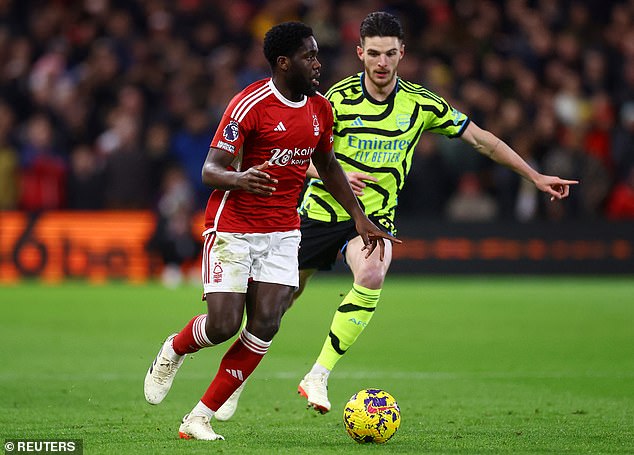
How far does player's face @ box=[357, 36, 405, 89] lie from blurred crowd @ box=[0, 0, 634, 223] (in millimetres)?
10632

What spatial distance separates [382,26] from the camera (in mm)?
8656

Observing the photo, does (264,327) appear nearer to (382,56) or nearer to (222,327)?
(222,327)

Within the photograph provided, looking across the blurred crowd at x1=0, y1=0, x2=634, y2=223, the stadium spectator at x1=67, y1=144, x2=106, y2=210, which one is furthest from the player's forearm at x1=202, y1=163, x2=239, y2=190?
the stadium spectator at x1=67, y1=144, x2=106, y2=210

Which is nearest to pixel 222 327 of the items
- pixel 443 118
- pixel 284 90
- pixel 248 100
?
pixel 248 100

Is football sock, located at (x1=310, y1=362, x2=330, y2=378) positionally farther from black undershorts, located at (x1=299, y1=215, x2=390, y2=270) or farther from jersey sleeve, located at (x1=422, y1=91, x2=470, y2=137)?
jersey sleeve, located at (x1=422, y1=91, x2=470, y2=137)

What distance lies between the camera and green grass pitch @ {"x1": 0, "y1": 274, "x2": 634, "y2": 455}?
7.21 m

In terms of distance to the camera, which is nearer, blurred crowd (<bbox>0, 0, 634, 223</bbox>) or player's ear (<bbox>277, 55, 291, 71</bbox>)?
player's ear (<bbox>277, 55, 291, 71</bbox>)

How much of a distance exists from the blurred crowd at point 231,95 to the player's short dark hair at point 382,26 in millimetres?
10650

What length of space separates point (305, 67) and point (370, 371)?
423cm

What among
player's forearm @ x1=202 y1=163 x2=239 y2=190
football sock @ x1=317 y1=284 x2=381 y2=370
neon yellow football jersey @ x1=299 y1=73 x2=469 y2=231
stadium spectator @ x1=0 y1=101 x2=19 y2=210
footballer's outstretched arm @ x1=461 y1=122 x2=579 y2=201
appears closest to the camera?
player's forearm @ x1=202 y1=163 x2=239 y2=190

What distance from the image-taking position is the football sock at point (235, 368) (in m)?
7.16

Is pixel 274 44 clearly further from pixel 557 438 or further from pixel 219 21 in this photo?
pixel 219 21

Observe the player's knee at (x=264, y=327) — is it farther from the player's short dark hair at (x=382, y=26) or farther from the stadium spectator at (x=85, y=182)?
the stadium spectator at (x=85, y=182)

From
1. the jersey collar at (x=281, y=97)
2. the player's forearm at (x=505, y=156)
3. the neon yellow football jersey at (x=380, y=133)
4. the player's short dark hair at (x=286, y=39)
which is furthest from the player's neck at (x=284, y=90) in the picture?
the player's forearm at (x=505, y=156)
